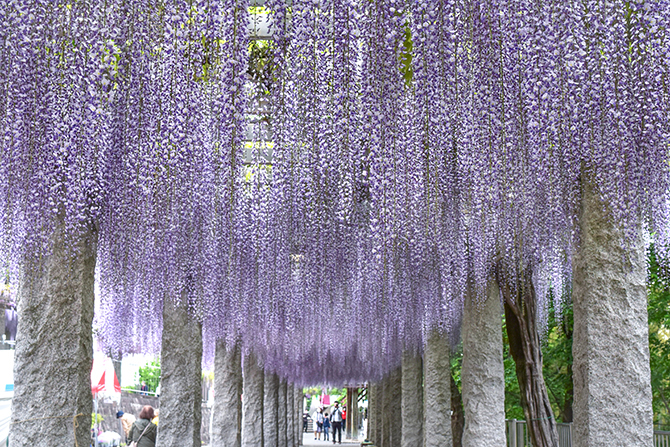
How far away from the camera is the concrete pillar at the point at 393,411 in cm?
1344

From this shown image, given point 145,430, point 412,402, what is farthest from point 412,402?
point 145,430

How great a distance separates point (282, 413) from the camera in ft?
57.9

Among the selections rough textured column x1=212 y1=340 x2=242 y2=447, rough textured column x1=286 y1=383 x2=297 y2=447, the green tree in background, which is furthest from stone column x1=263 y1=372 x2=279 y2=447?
the green tree in background

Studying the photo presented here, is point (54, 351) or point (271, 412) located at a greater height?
point (54, 351)

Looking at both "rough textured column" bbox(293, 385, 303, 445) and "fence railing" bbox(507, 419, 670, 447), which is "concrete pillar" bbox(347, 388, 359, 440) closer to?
"rough textured column" bbox(293, 385, 303, 445)

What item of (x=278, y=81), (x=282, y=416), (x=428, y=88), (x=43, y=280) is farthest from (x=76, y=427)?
(x=282, y=416)

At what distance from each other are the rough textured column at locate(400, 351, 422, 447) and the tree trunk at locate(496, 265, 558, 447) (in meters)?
3.68

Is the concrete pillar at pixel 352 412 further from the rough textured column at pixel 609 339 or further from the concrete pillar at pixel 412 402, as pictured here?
the rough textured column at pixel 609 339

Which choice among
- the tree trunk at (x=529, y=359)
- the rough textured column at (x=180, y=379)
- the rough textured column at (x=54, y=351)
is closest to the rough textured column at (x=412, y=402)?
the tree trunk at (x=529, y=359)

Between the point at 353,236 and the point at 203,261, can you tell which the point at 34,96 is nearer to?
the point at 203,261

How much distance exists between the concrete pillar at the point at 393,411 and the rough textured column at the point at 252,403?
8.87 ft

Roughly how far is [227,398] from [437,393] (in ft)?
11.9

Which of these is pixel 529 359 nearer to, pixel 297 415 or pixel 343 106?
pixel 343 106

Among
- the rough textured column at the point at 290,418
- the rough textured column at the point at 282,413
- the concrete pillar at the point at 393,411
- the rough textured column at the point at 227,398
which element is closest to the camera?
the rough textured column at the point at 227,398
